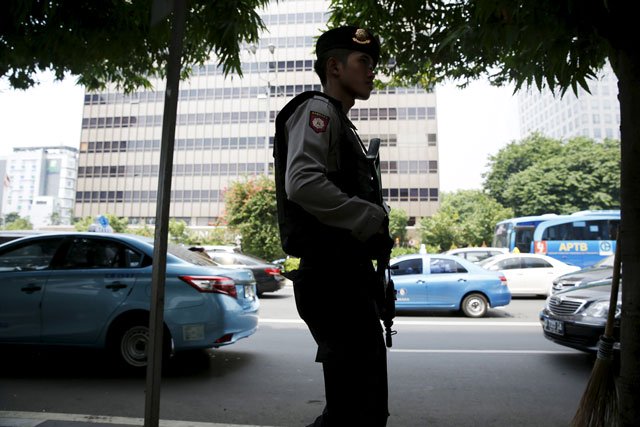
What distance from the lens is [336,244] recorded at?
1.49 metres

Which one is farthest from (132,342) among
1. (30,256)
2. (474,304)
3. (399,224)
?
(399,224)

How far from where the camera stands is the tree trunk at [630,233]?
225 centimetres

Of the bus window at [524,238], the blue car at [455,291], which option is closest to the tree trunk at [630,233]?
the blue car at [455,291]

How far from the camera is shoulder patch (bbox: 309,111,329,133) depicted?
1492 mm

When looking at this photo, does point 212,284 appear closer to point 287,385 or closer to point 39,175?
point 287,385

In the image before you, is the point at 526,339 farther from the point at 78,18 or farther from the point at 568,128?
the point at 568,128

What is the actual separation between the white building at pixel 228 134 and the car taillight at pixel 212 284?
1743 inches

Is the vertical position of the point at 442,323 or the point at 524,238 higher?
the point at 524,238

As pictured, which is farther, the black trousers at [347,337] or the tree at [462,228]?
the tree at [462,228]

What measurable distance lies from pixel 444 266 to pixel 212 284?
646 centimetres

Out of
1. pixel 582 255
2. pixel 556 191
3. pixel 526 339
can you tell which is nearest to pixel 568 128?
pixel 556 191

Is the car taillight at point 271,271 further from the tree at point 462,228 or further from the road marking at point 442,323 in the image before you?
the tree at point 462,228

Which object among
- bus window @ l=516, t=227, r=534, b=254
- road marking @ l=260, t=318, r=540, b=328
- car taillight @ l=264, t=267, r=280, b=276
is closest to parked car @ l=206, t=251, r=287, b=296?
car taillight @ l=264, t=267, r=280, b=276

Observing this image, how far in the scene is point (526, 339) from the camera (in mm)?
6879
